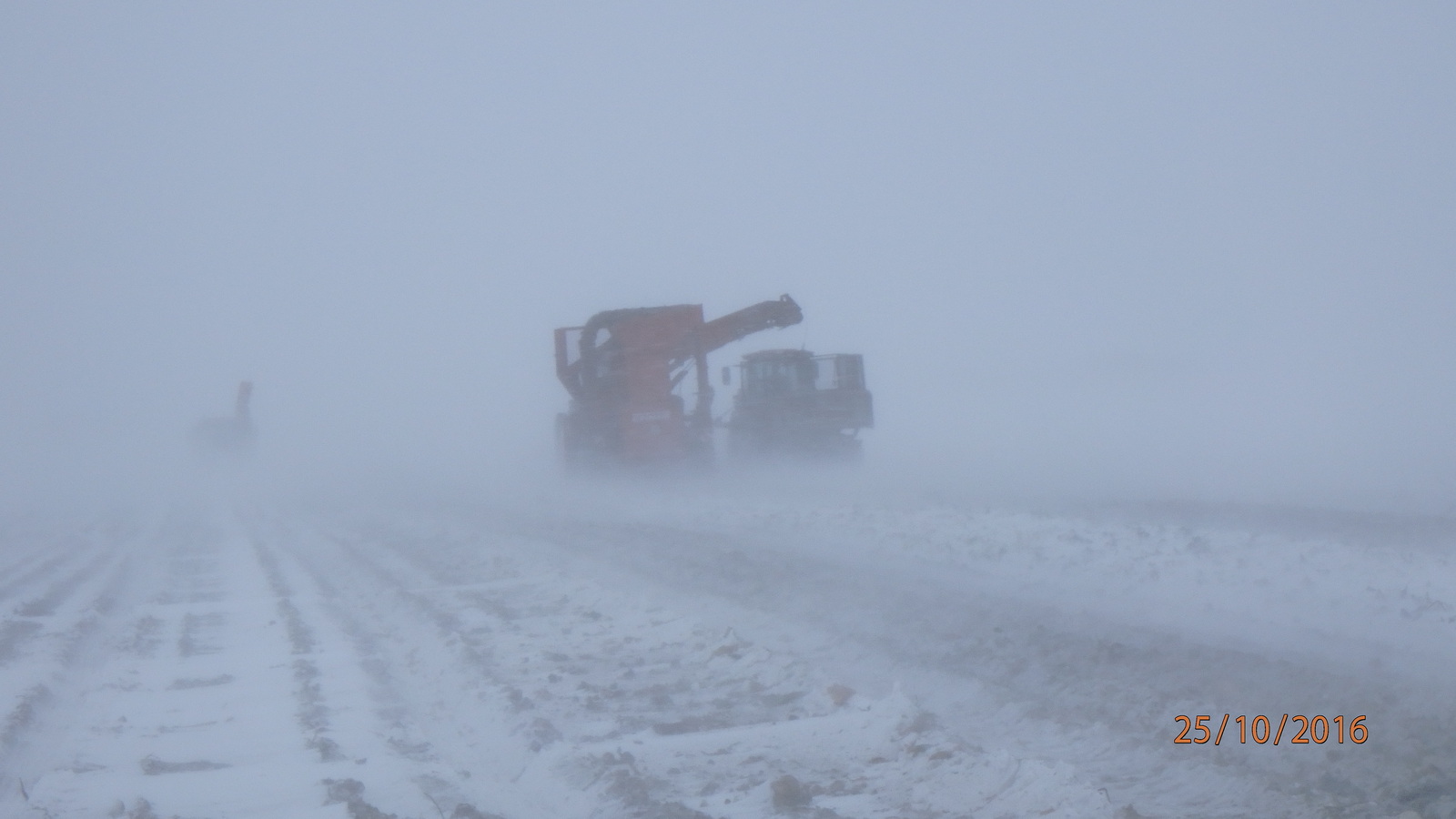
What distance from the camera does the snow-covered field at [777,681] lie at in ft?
18.2

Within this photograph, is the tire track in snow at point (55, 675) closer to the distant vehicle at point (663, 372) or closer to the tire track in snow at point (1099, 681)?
the tire track in snow at point (1099, 681)

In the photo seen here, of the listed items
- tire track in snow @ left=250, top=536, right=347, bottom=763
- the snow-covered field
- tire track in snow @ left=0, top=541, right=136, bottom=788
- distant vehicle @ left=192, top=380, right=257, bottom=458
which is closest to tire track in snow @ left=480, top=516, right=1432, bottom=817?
the snow-covered field

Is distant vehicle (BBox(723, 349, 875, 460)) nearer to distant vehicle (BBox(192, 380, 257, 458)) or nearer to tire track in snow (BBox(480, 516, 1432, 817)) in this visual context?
tire track in snow (BBox(480, 516, 1432, 817))

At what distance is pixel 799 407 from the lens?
83.7ft

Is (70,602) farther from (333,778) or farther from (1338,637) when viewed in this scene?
(1338,637)

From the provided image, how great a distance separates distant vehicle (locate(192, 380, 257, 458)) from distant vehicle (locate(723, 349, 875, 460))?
150 ft

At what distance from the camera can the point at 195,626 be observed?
10.7m

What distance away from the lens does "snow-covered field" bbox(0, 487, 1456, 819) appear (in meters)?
5.54

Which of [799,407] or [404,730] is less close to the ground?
[799,407]

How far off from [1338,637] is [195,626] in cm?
968

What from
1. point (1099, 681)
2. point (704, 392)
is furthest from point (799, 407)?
point (1099, 681)

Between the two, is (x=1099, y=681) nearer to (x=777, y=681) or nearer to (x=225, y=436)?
(x=777, y=681)

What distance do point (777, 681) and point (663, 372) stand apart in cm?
1818

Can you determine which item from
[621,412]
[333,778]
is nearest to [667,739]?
[333,778]
